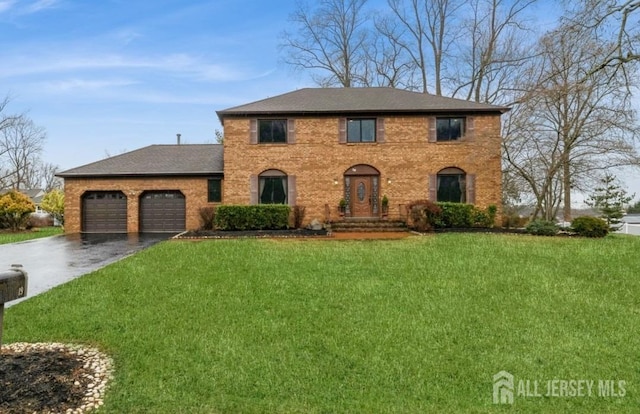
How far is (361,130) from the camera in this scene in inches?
745

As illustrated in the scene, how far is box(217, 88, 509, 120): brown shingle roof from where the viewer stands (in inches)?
725

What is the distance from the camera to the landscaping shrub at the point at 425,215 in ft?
52.6

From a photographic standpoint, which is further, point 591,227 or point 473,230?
point 473,230

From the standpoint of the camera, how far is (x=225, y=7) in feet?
44.7

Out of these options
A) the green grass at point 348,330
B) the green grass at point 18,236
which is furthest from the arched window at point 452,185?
the green grass at point 18,236

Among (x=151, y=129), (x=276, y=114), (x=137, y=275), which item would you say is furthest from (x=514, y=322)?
(x=151, y=129)

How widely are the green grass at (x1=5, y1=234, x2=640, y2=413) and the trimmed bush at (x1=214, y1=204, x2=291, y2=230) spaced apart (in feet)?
24.6

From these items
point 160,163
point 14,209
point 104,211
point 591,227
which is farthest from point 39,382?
point 14,209

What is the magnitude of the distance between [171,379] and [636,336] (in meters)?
5.75

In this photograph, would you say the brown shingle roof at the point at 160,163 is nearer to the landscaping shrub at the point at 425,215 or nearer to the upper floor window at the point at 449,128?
the landscaping shrub at the point at 425,215

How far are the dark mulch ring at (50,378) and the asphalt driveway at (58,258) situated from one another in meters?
2.67

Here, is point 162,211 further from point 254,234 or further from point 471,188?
point 471,188

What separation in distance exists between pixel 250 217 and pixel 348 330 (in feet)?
40.4

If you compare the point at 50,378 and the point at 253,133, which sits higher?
the point at 253,133
